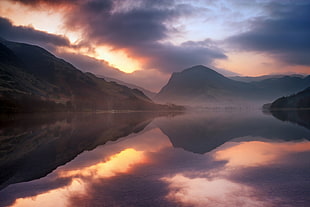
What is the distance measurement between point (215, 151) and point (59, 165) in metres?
16.1

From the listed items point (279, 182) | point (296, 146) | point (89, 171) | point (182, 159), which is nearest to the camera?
point (279, 182)

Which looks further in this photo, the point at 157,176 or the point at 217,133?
the point at 217,133

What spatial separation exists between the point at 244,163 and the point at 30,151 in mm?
23530

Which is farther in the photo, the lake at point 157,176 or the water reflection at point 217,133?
the water reflection at point 217,133

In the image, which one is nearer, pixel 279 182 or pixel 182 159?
pixel 279 182

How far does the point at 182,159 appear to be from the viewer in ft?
84.9

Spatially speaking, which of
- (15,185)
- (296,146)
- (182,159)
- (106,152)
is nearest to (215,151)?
(182,159)

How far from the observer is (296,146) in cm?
3206

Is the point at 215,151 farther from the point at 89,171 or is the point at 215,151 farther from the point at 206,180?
the point at 89,171

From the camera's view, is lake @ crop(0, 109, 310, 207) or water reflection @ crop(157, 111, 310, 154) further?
water reflection @ crop(157, 111, 310, 154)

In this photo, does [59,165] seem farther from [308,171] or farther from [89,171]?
[308,171]

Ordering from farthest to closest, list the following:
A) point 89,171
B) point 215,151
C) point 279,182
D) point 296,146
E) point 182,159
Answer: point 296,146 → point 215,151 → point 182,159 → point 89,171 → point 279,182

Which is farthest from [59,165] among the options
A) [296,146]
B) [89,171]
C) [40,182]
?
[296,146]

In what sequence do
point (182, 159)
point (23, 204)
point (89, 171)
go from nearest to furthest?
point (23, 204), point (89, 171), point (182, 159)
